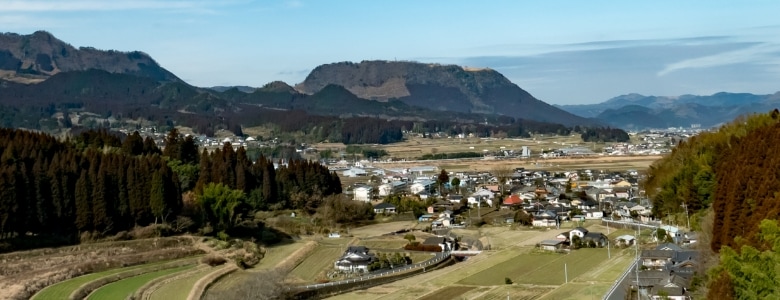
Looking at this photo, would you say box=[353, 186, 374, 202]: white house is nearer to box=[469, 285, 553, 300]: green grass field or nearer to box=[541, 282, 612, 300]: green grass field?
box=[469, 285, 553, 300]: green grass field

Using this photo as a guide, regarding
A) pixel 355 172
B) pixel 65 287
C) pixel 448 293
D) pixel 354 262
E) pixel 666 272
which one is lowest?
pixel 355 172

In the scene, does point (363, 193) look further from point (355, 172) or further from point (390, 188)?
point (355, 172)

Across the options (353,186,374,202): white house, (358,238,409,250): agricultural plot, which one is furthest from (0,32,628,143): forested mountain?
(358,238,409,250): agricultural plot

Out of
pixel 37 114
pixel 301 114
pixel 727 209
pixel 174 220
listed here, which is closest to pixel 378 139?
pixel 301 114

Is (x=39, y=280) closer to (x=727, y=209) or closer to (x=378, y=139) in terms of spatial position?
(x=727, y=209)

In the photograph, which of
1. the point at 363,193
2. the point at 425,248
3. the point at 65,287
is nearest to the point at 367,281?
the point at 425,248

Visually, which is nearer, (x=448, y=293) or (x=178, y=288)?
(x=178, y=288)
